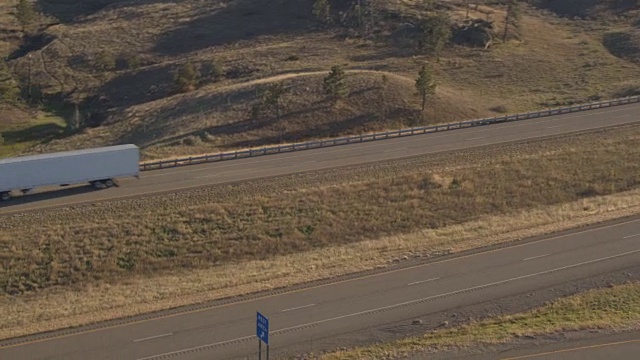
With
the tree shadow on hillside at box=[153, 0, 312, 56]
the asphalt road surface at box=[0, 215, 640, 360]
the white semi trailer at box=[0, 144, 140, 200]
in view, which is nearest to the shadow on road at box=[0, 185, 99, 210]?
the white semi trailer at box=[0, 144, 140, 200]

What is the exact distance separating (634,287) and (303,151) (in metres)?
26.3

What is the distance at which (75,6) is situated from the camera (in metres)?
120

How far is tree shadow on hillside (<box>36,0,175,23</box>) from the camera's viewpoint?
11419 centimetres

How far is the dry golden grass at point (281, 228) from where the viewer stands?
31188 mm

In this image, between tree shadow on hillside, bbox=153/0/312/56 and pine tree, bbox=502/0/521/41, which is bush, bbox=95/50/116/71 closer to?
tree shadow on hillside, bbox=153/0/312/56

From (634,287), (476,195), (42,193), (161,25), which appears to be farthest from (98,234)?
(161,25)

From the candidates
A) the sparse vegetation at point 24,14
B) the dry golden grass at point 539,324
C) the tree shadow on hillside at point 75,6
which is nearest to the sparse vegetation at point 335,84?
the dry golden grass at point 539,324

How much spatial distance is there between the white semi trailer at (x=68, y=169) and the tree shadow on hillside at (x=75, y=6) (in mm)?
81664

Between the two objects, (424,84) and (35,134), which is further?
(35,134)

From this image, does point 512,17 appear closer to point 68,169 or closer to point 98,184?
point 98,184

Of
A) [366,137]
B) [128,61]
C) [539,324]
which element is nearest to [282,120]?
[366,137]

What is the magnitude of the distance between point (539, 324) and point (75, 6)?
116 meters

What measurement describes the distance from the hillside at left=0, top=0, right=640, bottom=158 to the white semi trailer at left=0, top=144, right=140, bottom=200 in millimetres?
9800

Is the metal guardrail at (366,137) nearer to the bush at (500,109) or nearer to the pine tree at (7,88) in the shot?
the bush at (500,109)
